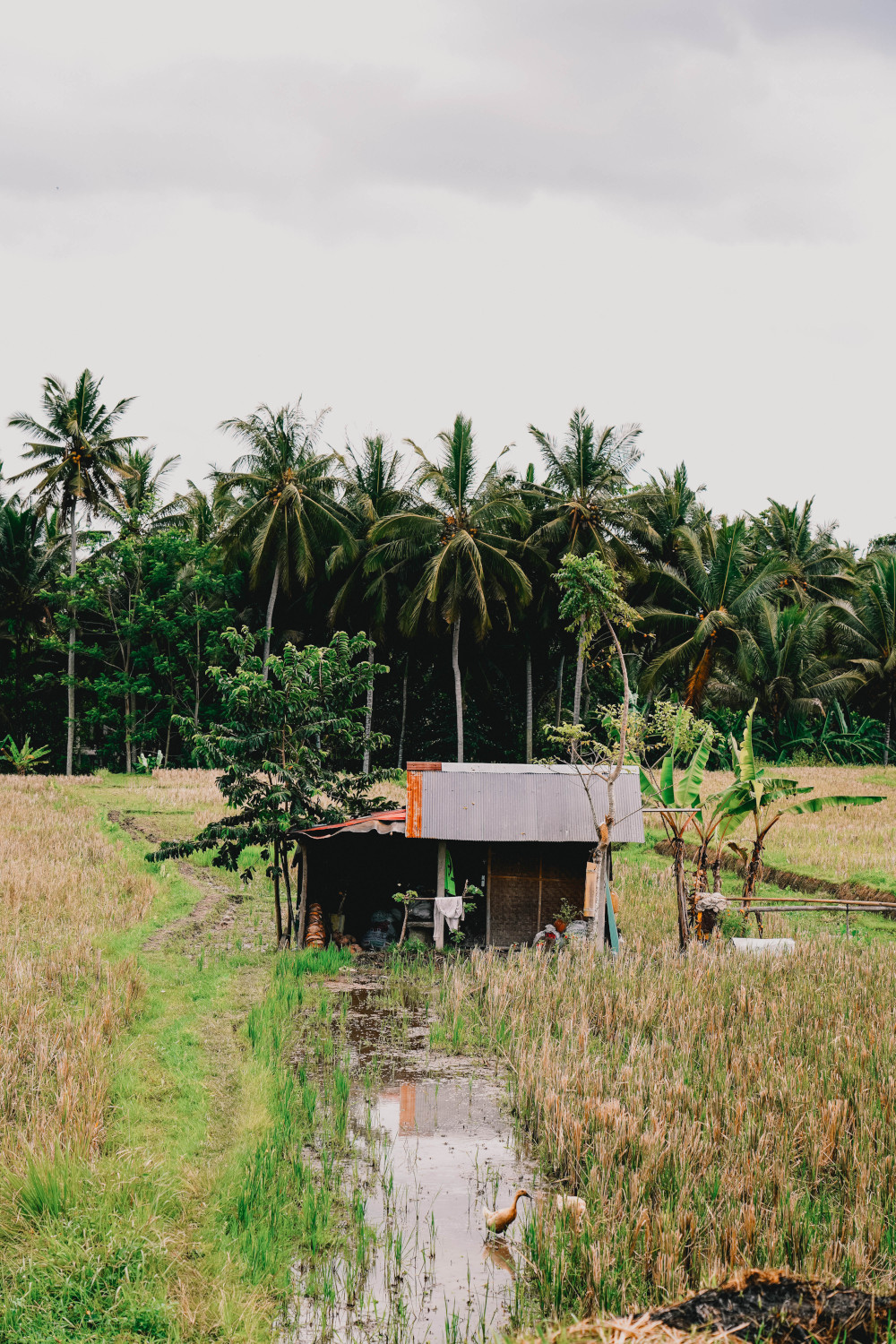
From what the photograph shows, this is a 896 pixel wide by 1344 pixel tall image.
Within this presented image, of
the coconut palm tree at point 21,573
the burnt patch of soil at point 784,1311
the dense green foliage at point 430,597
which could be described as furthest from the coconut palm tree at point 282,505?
the burnt patch of soil at point 784,1311

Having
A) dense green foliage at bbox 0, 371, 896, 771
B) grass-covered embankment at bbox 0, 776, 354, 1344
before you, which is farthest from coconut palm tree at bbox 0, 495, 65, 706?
grass-covered embankment at bbox 0, 776, 354, 1344

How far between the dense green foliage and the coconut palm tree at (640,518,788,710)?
8 cm

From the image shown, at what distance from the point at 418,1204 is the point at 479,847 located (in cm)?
590

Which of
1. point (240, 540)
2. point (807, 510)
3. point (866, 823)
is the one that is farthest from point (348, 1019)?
point (807, 510)

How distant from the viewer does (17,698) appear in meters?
32.6

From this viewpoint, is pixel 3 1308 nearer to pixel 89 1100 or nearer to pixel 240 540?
pixel 89 1100

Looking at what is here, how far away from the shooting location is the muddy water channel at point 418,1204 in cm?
406

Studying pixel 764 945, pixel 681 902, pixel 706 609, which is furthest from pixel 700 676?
pixel 681 902

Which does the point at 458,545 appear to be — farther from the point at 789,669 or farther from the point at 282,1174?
the point at 282,1174

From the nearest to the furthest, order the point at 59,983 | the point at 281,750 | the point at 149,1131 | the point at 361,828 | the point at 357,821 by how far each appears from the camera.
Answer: the point at 149,1131 < the point at 59,983 < the point at 361,828 < the point at 357,821 < the point at 281,750

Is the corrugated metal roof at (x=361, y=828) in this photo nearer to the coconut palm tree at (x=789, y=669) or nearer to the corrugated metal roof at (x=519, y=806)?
the corrugated metal roof at (x=519, y=806)

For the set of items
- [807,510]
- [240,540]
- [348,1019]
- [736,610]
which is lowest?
[348,1019]

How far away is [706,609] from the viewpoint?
88.1ft

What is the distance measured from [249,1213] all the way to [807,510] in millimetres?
33099
